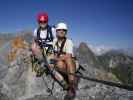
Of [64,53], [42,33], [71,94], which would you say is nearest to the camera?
[71,94]

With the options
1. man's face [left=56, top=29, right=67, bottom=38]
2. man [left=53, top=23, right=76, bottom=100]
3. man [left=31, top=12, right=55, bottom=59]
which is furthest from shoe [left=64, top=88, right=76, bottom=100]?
man [left=31, top=12, right=55, bottom=59]

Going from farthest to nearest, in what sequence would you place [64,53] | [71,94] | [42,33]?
[42,33]
[64,53]
[71,94]

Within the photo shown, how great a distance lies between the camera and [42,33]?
14602 millimetres

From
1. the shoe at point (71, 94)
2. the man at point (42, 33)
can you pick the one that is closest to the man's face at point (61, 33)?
the man at point (42, 33)

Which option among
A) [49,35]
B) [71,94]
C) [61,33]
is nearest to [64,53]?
[61,33]

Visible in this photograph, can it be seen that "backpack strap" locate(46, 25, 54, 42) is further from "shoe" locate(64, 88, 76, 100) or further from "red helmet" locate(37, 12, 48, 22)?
"shoe" locate(64, 88, 76, 100)


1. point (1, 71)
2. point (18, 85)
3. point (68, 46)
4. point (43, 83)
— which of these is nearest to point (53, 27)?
point (68, 46)

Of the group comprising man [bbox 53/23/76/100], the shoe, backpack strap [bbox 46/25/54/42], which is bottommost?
the shoe

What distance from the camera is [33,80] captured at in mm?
16531

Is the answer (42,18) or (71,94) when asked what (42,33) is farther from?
(71,94)

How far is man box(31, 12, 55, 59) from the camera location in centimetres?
1434

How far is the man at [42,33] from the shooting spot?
14344mm

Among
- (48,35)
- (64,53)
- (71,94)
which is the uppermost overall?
(48,35)

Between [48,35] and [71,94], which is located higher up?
[48,35]
